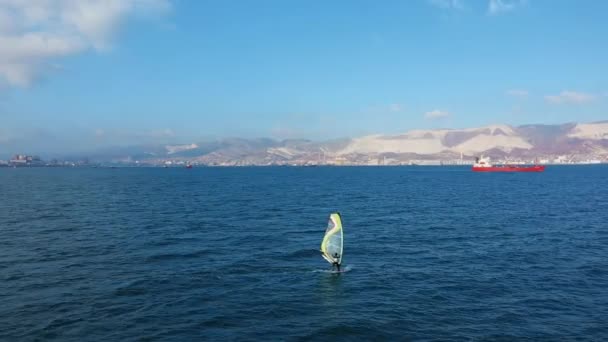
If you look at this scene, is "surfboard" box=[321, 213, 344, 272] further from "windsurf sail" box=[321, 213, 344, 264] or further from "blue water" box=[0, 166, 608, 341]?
"blue water" box=[0, 166, 608, 341]

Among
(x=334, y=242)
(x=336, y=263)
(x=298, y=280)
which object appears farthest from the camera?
(x=334, y=242)

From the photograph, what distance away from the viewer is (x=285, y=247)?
48.2m

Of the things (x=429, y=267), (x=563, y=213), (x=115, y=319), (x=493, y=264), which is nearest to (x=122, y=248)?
(x=115, y=319)

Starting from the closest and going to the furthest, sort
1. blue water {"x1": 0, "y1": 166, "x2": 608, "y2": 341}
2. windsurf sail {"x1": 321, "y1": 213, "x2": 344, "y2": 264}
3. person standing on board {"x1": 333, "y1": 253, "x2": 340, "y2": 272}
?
1. blue water {"x1": 0, "y1": 166, "x2": 608, "y2": 341}
2. person standing on board {"x1": 333, "y1": 253, "x2": 340, "y2": 272}
3. windsurf sail {"x1": 321, "y1": 213, "x2": 344, "y2": 264}

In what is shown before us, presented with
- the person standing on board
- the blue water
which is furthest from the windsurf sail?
the blue water

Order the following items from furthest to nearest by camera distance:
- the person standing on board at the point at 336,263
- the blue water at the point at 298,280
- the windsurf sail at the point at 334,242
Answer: the windsurf sail at the point at 334,242 < the person standing on board at the point at 336,263 < the blue water at the point at 298,280

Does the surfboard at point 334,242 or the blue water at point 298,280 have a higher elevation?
the surfboard at point 334,242

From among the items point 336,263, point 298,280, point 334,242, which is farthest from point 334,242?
point 298,280

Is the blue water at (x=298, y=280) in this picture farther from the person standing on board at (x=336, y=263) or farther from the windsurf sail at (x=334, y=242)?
the windsurf sail at (x=334, y=242)

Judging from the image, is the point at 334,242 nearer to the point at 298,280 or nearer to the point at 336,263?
the point at 336,263

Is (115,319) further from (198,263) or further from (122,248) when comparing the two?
(122,248)

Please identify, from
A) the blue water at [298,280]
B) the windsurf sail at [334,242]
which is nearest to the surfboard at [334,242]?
the windsurf sail at [334,242]

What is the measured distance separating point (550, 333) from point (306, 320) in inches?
567

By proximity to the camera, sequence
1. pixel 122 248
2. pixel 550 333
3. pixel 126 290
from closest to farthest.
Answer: pixel 550 333
pixel 126 290
pixel 122 248
